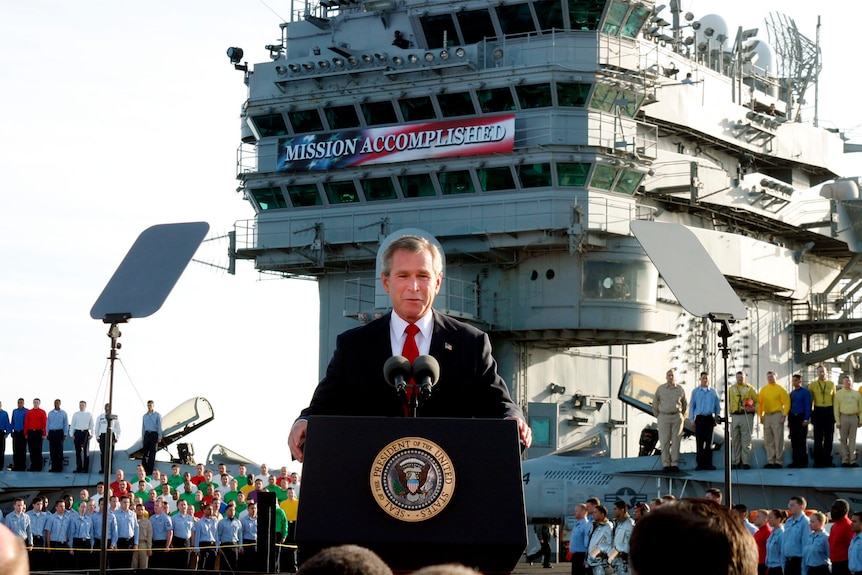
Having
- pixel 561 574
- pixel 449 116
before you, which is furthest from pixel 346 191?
pixel 561 574

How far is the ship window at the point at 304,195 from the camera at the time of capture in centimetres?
3422

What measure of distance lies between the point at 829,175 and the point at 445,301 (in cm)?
1748

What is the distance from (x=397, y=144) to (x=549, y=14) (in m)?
4.81

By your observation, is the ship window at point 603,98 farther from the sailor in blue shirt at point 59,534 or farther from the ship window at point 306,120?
the sailor in blue shirt at point 59,534

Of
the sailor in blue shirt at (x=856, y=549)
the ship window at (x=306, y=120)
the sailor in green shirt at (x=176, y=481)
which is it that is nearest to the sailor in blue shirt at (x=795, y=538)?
the sailor in blue shirt at (x=856, y=549)

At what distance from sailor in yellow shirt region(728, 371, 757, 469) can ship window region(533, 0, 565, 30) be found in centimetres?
1107


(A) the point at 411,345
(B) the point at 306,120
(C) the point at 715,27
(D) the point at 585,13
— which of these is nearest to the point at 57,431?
(B) the point at 306,120

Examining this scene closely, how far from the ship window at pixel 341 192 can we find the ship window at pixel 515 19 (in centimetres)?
545

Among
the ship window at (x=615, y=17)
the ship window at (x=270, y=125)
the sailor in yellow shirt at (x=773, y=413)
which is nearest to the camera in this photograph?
the sailor in yellow shirt at (x=773, y=413)

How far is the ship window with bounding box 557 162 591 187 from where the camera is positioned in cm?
3156

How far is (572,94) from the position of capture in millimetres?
31688

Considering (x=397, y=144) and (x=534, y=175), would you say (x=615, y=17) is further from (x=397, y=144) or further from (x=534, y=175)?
(x=397, y=144)

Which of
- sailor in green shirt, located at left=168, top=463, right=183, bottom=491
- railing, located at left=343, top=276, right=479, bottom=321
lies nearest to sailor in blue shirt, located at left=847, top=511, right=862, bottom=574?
sailor in green shirt, located at left=168, top=463, right=183, bottom=491

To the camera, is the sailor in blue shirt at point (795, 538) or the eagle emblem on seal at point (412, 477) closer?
the eagle emblem on seal at point (412, 477)
